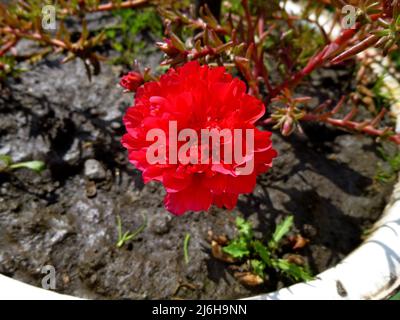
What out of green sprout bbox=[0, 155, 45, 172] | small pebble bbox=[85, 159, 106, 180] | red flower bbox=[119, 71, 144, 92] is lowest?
small pebble bbox=[85, 159, 106, 180]

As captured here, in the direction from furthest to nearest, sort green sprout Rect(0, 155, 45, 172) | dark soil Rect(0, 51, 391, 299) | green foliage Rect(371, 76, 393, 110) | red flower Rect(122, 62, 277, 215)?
1. green foliage Rect(371, 76, 393, 110)
2. green sprout Rect(0, 155, 45, 172)
3. dark soil Rect(0, 51, 391, 299)
4. red flower Rect(122, 62, 277, 215)

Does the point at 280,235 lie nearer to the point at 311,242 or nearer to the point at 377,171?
the point at 311,242

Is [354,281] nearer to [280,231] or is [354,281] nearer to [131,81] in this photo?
[280,231]

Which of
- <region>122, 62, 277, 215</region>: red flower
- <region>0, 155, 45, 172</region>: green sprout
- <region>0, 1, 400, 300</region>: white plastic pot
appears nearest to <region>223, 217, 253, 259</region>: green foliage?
<region>0, 1, 400, 300</region>: white plastic pot

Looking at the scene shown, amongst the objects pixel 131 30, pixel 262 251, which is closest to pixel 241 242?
pixel 262 251

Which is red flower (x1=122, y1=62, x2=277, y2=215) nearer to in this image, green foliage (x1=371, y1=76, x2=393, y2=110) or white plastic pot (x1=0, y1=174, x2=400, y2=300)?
white plastic pot (x1=0, y1=174, x2=400, y2=300)

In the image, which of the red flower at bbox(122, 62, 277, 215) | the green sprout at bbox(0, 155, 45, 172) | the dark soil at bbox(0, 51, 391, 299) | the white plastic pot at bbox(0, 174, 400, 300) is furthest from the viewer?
the green sprout at bbox(0, 155, 45, 172)
